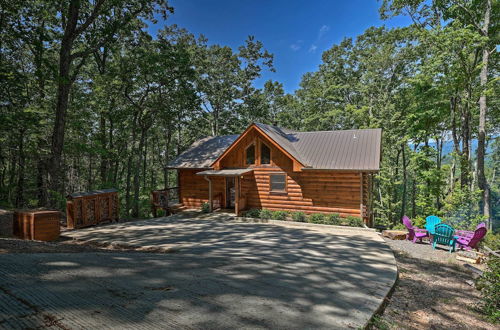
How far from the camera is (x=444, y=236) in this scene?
9438 millimetres

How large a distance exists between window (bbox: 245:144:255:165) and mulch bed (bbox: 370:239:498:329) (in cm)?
917

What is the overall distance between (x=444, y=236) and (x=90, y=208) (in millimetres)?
15524

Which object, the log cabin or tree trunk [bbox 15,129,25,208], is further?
tree trunk [bbox 15,129,25,208]

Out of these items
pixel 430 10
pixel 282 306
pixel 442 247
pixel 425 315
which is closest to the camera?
pixel 282 306

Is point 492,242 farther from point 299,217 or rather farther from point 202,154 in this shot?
point 202,154

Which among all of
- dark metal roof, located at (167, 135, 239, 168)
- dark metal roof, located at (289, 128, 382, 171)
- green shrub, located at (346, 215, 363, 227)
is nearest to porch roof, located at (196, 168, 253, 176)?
dark metal roof, located at (167, 135, 239, 168)

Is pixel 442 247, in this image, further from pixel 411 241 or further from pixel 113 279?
pixel 113 279

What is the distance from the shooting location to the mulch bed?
13.5ft

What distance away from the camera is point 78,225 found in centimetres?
1101

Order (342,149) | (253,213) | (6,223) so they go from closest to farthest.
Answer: (6,223)
(253,213)
(342,149)

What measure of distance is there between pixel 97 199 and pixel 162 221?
3.32 m

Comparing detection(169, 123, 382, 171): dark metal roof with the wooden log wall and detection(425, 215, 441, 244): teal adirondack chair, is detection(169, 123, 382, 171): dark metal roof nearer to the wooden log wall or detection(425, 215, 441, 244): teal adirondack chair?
the wooden log wall

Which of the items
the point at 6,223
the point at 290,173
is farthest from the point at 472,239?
the point at 6,223

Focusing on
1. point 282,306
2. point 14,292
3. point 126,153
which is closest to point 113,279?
point 14,292
